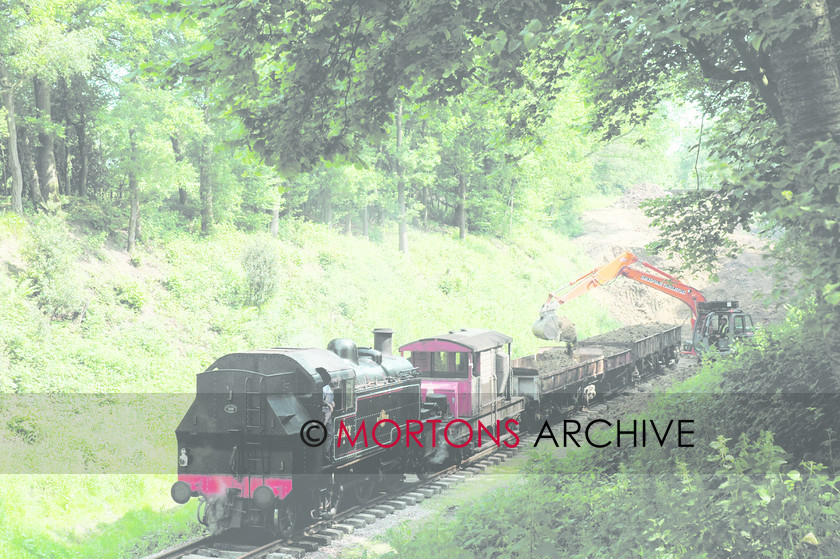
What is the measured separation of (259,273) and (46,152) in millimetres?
8129

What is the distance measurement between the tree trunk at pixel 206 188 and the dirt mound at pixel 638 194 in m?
44.6

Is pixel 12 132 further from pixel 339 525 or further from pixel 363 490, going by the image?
pixel 339 525

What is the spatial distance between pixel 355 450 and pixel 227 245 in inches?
628

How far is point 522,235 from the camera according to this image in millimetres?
43906

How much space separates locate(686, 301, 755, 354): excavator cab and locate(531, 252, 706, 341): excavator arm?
0.66 m

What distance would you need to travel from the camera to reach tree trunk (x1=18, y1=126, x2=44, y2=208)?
21.8 metres

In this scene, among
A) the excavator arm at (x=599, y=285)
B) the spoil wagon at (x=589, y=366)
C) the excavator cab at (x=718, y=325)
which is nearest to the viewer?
the spoil wagon at (x=589, y=366)

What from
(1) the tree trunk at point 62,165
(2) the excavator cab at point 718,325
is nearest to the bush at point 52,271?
(1) the tree trunk at point 62,165

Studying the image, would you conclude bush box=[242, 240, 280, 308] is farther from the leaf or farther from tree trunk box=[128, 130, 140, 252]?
the leaf

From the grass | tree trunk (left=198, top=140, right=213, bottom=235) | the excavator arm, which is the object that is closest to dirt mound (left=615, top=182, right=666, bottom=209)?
the grass

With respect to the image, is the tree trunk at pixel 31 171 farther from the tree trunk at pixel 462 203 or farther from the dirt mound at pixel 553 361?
the tree trunk at pixel 462 203

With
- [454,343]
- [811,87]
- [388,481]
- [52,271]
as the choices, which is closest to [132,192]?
[52,271]
